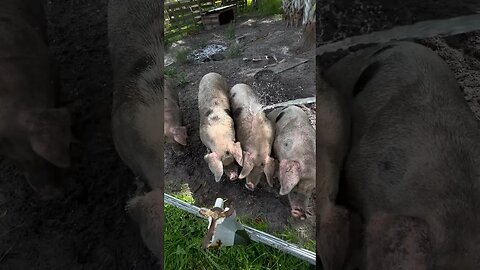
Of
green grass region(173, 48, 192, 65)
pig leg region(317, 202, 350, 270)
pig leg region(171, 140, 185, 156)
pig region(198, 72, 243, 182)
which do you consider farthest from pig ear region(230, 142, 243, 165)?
pig leg region(317, 202, 350, 270)

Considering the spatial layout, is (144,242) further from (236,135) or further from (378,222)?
(236,135)

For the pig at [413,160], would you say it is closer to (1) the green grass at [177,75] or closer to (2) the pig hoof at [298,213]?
(2) the pig hoof at [298,213]

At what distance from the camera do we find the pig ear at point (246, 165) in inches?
83.5

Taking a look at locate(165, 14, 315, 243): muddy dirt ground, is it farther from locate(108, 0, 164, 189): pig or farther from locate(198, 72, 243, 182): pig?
locate(108, 0, 164, 189): pig

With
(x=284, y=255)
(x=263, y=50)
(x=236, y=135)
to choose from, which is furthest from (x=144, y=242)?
(x=263, y=50)

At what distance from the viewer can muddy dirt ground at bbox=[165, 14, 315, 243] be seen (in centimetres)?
230

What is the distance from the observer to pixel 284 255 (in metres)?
1.81

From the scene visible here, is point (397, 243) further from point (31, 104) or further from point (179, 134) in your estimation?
point (179, 134)

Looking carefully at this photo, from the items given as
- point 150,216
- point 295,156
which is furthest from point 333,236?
point 295,156

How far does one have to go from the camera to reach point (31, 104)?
25.0 inches

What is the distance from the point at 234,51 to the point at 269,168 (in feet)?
3.11

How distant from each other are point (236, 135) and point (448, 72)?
1743 mm

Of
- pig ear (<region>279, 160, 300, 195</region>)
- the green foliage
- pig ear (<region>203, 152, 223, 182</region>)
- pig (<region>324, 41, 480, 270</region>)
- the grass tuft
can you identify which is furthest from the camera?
the grass tuft

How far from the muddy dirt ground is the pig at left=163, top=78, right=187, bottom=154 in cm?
12
